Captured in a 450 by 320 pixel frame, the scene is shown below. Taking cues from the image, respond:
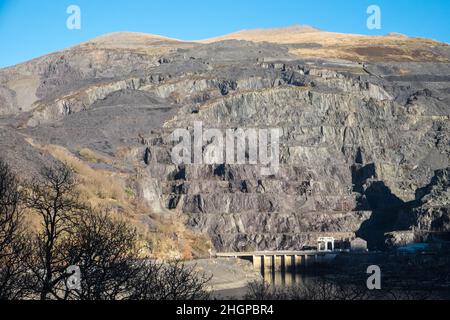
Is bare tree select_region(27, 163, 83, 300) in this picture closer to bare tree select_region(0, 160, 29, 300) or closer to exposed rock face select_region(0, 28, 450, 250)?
bare tree select_region(0, 160, 29, 300)

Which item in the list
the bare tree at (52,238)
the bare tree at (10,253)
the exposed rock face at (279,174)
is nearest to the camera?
the bare tree at (52,238)

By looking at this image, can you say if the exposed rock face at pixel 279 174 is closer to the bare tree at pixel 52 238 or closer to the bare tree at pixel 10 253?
the bare tree at pixel 52 238

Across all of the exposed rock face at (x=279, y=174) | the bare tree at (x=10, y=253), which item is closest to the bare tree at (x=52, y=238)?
the bare tree at (x=10, y=253)

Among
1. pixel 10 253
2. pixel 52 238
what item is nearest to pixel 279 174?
pixel 10 253

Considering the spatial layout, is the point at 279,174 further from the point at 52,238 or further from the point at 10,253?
the point at 52,238

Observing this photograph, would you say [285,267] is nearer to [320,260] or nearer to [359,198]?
[320,260]

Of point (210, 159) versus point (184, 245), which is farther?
point (210, 159)

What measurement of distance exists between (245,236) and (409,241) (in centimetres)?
2677

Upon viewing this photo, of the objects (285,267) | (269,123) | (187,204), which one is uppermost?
(269,123)

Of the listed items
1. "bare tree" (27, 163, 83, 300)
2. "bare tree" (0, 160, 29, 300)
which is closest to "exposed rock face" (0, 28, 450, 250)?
"bare tree" (27, 163, 83, 300)

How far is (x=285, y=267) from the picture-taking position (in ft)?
468
